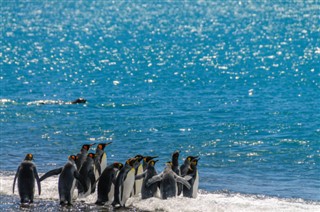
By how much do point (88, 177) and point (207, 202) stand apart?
2.95m

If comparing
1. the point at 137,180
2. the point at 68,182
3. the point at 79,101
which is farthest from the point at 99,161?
the point at 79,101

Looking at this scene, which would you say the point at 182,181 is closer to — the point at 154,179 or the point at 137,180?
the point at 154,179

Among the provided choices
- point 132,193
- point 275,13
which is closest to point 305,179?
point 132,193

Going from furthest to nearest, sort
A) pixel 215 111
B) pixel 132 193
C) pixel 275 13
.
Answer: pixel 275 13, pixel 215 111, pixel 132 193

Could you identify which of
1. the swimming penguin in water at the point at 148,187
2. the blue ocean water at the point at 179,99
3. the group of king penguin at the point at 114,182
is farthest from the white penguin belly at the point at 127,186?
the blue ocean water at the point at 179,99

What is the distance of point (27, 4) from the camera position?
15575 cm

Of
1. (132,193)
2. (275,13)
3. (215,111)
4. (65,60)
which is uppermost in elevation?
(275,13)

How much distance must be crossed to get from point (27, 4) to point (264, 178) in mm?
136448

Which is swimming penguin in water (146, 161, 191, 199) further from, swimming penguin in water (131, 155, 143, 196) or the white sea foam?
swimming penguin in water (131, 155, 143, 196)

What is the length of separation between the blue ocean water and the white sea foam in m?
1.13

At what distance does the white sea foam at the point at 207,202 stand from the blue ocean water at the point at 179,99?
113cm

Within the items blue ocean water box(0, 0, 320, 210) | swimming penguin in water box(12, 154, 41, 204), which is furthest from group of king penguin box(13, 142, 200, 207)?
blue ocean water box(0, 0, 320, 210)

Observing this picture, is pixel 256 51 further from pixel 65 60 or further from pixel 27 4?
pixel 27 4

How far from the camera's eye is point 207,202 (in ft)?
62.8
